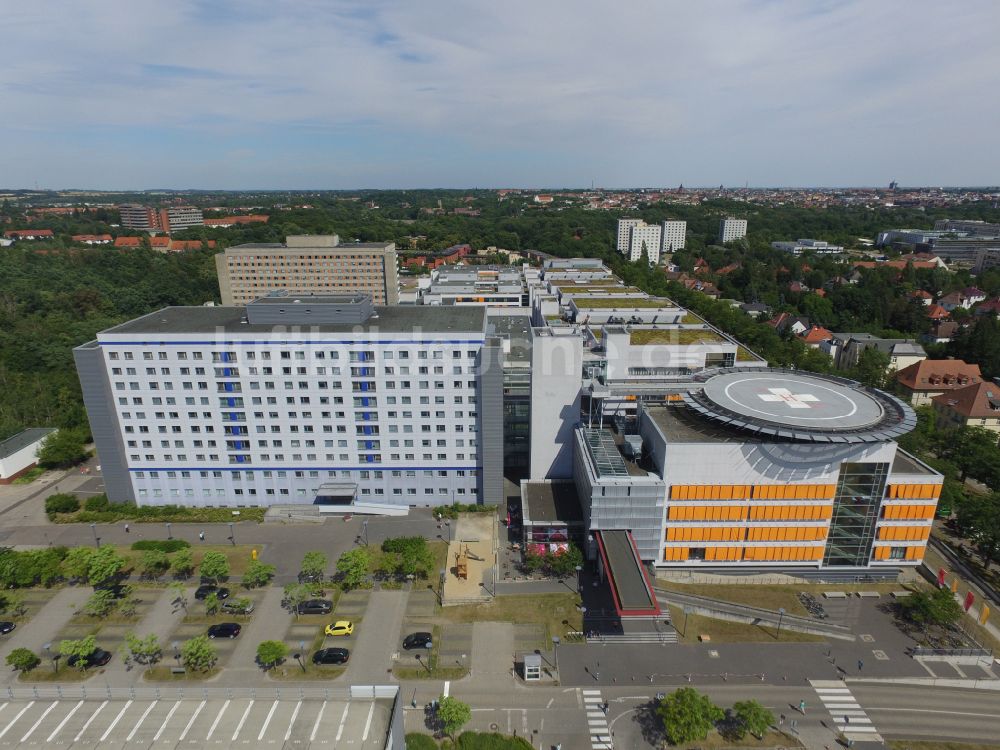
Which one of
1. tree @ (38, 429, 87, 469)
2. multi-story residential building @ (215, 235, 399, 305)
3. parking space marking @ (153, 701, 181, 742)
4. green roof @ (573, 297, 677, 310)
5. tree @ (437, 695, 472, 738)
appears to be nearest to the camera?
parking space marking @ (153, 701, 181, 742)

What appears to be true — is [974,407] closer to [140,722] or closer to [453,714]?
[453,714]

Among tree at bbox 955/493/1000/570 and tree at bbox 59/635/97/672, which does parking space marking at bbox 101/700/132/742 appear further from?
tree at bbox 955/493/1000/570

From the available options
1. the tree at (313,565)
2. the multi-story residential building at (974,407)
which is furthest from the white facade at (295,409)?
the multi-story residential building at (974,407)

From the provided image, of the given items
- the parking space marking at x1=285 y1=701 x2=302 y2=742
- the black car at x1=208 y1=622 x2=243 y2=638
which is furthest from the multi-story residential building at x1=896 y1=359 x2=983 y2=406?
the black car at x1=208 y1=622 x2=243 y2=638

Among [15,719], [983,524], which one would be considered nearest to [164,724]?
[15,719]

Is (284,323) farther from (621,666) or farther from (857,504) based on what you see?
(857,504)

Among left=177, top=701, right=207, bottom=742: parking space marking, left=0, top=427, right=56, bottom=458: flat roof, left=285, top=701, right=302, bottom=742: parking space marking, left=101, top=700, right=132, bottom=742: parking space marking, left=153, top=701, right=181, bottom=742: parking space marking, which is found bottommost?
left=0, top=427, right=56, bottom=458: flat roof

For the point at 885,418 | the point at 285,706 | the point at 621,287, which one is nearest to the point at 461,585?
the point at 285,706
